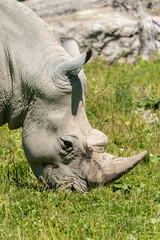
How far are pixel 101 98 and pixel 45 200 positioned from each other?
3555 mm

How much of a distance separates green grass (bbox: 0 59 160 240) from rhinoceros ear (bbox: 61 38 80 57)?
52.9 inches

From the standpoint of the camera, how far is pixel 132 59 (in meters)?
11.5

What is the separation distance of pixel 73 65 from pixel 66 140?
72 cm

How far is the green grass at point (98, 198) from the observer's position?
13.3 feet

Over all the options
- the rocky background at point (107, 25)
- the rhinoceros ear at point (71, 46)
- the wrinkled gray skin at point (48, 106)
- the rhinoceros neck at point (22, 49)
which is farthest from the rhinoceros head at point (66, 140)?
the rocky background at point (107, 25)

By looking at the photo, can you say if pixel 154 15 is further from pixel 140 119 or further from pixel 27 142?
pixel 27 142

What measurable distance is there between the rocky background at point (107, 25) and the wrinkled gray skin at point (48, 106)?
6.35 meters

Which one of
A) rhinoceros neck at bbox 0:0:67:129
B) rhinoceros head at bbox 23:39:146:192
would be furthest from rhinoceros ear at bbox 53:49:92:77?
rhinoceros neck at bbox 0:0:67:129

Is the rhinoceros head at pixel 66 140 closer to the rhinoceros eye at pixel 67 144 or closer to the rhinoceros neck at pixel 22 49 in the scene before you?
the rhinoceros eye at pixel 67 144

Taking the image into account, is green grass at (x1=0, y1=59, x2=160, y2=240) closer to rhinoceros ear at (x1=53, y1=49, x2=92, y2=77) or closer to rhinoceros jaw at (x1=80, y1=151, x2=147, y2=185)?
rhinoceros jaw at (x1=80, y1=151, x2=147, y2=185)

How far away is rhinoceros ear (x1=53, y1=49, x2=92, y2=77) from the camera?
4.24 metres

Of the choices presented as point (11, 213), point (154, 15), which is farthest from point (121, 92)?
point (154, 15)

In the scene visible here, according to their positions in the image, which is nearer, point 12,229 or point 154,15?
point 12,229

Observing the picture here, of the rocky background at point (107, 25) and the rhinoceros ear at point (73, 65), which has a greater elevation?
the rhinoceros ear at point (73, 65)
